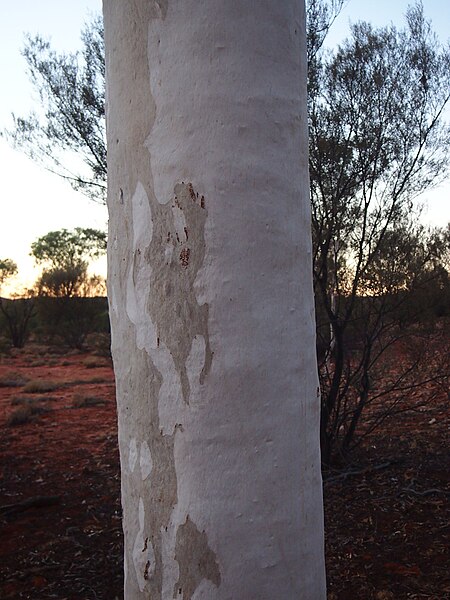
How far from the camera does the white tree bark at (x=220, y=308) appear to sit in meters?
0.97

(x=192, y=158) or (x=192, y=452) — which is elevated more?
(x=192, y=158)

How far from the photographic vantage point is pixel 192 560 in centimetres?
99

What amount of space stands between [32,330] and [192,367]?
29.5m

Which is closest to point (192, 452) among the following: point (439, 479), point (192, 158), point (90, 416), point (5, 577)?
point (192, 158)

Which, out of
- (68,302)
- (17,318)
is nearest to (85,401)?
(68,302)

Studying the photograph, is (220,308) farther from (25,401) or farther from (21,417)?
(25,401)

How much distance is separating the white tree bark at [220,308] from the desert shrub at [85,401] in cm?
1063

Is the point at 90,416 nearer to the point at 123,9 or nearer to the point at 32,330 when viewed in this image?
the point at 123,9

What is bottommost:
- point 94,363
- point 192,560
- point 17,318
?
point 94,363

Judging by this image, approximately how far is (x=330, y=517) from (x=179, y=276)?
11.8 feet

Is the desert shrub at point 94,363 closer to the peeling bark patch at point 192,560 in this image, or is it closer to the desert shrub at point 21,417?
the desert shrub at point 21,417

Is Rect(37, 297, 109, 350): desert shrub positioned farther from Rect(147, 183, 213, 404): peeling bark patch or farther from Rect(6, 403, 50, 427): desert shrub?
Rect(147, 183, 213, 404): peeling bark patch

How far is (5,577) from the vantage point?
3.61m

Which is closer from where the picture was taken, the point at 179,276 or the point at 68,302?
the point at 179,276
